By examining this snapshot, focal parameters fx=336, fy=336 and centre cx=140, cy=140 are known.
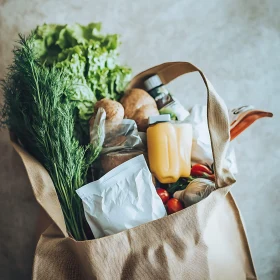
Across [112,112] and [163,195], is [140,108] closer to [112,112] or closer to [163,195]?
[112,112]

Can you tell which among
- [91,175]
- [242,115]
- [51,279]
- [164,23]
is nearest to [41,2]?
[164,23]

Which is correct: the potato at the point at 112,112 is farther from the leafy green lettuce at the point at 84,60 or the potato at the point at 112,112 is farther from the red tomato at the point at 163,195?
the red tomato at the point at 163,195

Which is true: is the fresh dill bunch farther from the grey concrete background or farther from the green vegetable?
the grey concrete background

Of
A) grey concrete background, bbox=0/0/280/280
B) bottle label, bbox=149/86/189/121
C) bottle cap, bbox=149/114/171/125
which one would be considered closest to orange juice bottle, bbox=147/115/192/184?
bottle cap, bbox=149/114/171/125

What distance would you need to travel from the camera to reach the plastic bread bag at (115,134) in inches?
34.3

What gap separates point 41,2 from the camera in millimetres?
1242

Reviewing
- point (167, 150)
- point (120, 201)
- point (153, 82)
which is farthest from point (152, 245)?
point (153, 82)

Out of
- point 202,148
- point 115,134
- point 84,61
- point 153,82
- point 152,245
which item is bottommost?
point 152,245

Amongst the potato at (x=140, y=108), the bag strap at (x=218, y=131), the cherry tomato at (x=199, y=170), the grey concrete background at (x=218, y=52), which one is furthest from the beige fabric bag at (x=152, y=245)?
the grey concrete background at (x=218, y=52)

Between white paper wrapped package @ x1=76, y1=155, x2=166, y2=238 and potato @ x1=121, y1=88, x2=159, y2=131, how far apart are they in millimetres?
177

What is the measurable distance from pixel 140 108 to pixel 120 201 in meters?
0.28

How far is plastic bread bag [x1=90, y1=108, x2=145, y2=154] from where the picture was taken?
2.86 feet

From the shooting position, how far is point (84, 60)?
0.95 metres

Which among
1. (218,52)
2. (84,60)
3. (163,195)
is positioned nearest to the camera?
(163,195)
